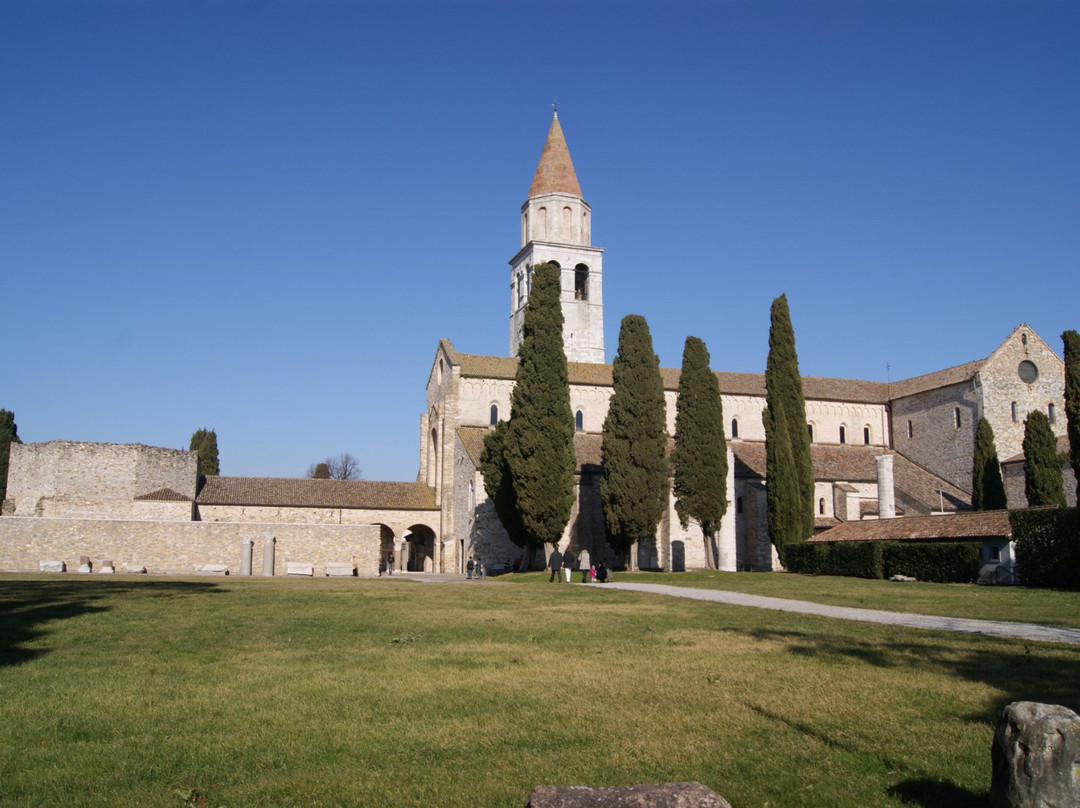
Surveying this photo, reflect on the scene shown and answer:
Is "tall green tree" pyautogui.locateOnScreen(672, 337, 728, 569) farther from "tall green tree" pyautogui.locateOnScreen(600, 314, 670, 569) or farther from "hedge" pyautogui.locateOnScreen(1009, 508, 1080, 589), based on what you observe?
"hedge" pyautogui.locateOnScreen(1009, 508, 1080, 589)

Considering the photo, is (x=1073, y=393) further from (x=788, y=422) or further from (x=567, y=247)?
(x=567, y=247)

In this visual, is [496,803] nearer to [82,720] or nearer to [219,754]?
[219,754]

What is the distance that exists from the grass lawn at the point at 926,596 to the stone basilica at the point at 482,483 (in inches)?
415

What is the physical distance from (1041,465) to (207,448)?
46.6 m

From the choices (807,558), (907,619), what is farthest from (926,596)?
(807,558)

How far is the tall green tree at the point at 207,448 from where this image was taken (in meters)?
55.8

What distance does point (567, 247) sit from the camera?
5506 centimetres

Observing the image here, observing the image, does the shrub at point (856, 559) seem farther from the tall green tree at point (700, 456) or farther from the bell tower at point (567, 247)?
the bell tower at point (567, 247)

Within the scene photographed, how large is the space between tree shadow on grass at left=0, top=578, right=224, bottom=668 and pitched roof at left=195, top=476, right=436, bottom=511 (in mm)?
21331

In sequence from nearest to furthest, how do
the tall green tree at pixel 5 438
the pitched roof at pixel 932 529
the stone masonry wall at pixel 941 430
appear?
the pitched roof at pixel 932 529 → the stone masonry wall at pixel 941 430 → the tall green tree at pixel 5 438

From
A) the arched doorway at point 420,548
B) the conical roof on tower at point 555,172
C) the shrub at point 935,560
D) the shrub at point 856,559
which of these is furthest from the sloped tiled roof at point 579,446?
the conical roof on tower at point 555,172

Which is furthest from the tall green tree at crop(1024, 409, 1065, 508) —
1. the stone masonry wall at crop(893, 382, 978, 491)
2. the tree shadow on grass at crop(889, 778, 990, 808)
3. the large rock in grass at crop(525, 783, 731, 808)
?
the large rock in grass at crop(525, 783, 731, 808)

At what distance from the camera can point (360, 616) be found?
595 inches

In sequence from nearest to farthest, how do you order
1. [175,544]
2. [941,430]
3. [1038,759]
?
[1038,759] → [175,544] → [941,430]
